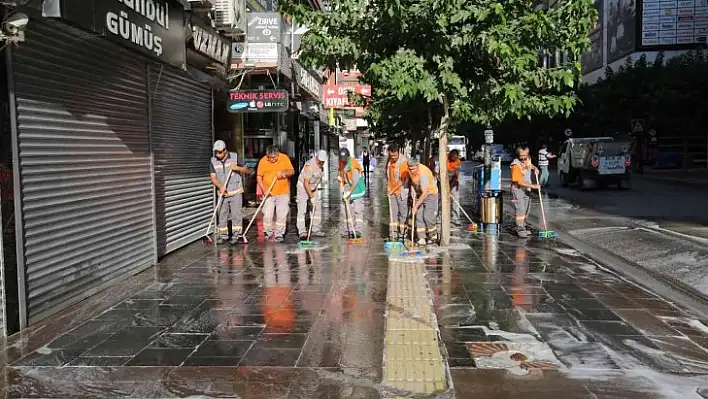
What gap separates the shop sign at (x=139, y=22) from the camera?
20.9 feet

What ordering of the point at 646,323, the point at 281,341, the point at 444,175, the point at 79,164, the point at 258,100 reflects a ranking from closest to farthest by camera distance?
the point at 281,341, the point at 646,323, the point at 79,164, the point at 444,175, the point at 258,100

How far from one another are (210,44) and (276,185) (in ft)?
8.79

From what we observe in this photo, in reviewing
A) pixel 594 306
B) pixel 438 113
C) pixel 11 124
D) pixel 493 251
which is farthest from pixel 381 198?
pixel 11 124

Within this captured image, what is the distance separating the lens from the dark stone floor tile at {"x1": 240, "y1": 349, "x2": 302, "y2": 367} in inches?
202

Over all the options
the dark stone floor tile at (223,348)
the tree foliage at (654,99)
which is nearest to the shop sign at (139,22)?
the dark stone floor tile at (223,348)

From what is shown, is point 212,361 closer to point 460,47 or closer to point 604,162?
point 460,47

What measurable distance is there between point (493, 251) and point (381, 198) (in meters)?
12.1

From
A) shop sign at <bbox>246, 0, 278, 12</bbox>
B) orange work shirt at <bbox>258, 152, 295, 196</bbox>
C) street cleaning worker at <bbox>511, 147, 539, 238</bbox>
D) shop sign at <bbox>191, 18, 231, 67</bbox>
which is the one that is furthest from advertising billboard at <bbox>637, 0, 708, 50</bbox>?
orange work shirt at <bbox>258, 152, 295, 196</bbox>

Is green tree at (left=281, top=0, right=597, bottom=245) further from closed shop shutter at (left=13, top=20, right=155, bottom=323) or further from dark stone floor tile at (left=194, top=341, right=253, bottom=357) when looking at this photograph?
dark stone floor tile at (left=194, top=341, right=253, bottom=357)

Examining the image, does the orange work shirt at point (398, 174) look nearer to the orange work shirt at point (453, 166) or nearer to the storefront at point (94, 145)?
the storefront at point (94, 145)

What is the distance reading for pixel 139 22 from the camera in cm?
780

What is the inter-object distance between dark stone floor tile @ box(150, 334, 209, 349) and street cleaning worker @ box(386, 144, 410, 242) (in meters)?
Answer: 5.83

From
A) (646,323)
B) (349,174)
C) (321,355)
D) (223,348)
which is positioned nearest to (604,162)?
(349,174)

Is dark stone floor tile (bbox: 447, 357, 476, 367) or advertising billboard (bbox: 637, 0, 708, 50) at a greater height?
advertising billboard (bbox: 637, 0, 708, 50)
